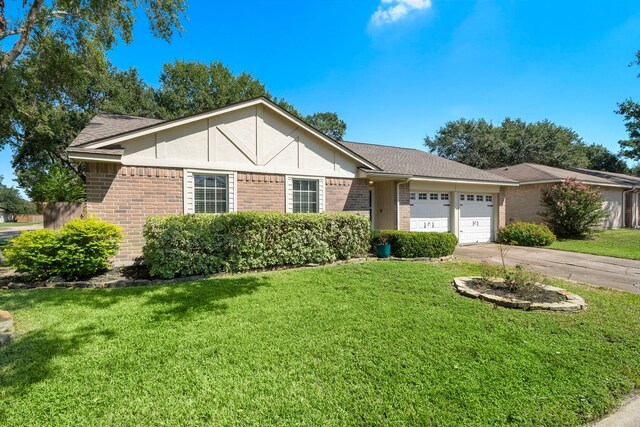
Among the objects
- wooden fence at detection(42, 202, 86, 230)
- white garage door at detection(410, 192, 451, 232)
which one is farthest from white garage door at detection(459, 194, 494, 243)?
wooden fence at detection(42, 202, 86, 230)

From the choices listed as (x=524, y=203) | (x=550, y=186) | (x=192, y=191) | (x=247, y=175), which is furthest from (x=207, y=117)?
(x=524, y=203)

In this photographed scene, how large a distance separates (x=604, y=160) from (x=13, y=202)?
111087 millimetres

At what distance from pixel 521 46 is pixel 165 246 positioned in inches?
585

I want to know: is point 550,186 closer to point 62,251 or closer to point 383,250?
point 383,250

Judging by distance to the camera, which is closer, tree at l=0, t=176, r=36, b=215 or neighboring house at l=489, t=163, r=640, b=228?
neighboring house at l=489, t=163, r=640, b=228

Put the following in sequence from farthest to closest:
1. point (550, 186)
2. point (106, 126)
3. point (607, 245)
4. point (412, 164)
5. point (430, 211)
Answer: point (550, 186), point (412, 164), point (607, 245), point (430, 211), point (106, 126)

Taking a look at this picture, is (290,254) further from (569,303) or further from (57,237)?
(569,303)

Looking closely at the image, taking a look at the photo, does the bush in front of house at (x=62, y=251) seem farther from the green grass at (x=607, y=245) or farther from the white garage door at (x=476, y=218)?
the green grass at (x=607, y=245)

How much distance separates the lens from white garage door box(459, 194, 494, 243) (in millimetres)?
13281

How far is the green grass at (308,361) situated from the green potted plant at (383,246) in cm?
390

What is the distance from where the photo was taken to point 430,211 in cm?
1253

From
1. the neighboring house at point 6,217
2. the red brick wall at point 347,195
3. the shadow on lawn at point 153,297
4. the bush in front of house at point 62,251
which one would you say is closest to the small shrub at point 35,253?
the bush in front of house at point 62,251

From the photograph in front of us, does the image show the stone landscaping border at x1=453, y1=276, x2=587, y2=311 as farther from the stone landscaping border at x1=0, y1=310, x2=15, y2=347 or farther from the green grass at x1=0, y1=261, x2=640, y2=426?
the stone landscaping border at x1=0, y1=310, x2=15, y2=347

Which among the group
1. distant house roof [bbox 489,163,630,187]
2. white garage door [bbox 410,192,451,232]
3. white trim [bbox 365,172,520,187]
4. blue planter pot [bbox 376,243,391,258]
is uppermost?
distant house roof [bbox 489,163,630,187]
